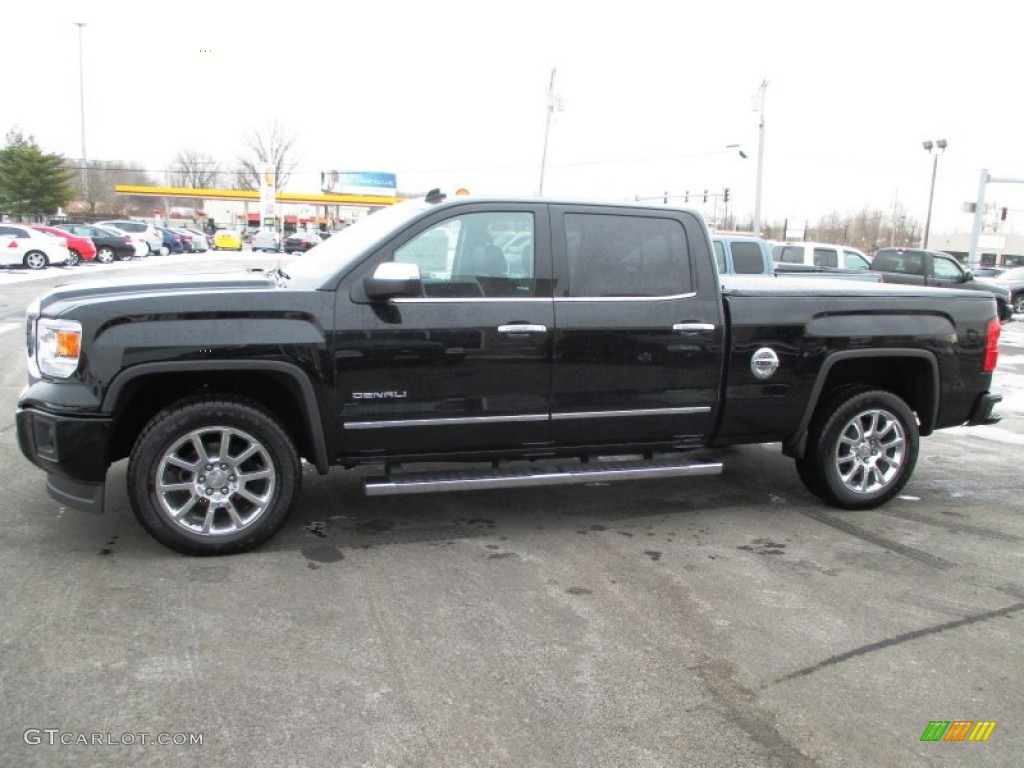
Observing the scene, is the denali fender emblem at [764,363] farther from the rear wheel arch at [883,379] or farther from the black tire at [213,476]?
the black tire at [213,476]

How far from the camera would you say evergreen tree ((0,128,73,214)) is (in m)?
55.7

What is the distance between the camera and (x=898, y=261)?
64.3 feet

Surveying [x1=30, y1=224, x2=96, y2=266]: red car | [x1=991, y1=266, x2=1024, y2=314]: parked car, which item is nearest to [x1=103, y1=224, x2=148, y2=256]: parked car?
[x1=30, y1=224, x2=96, y2=266]: red car

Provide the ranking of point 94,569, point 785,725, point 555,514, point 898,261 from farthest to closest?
1. point 898,261
2. point 555,514
3. point 94,569
4. point 785,725

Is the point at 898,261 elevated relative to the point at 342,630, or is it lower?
elevated

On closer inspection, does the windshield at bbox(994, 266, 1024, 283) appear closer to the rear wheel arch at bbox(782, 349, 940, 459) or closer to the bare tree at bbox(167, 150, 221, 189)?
the rear wheel arch at bbox(782, 349, 940, 459)

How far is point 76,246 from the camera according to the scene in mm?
30625

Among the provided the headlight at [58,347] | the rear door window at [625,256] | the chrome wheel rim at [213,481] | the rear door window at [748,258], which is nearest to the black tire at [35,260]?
the rear door window at [748,258]

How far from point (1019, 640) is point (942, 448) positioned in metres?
4.32

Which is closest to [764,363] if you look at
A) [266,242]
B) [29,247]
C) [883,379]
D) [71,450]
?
[883,379]

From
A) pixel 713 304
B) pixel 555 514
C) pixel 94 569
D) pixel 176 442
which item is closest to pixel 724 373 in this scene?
pixel 713 304

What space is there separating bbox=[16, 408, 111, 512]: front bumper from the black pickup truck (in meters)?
0.01

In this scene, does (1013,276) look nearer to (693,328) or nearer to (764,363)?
(764,363)

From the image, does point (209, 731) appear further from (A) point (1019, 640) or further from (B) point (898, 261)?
(B) point (898, 261)
